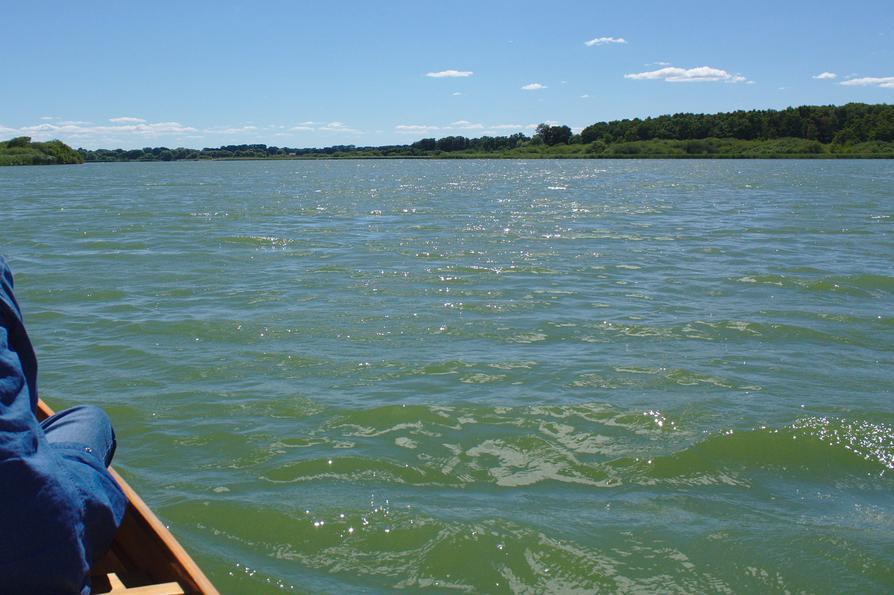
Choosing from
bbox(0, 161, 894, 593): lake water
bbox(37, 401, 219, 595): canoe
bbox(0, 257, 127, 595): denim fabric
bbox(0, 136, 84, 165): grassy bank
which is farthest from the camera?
bbox(0, 136, 84, 165): grassy bank

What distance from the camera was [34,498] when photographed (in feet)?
8.39

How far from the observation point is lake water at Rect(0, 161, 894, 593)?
497 centimetres

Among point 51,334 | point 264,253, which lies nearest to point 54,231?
point 264,253

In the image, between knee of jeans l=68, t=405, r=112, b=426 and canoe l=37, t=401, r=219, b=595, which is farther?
knee of jeans l=68, t=405, r=112, b=426

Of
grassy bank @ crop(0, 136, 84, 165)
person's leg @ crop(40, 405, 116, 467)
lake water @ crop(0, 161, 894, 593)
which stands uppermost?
grassy bank @ crop(0, 136, 84, 165)

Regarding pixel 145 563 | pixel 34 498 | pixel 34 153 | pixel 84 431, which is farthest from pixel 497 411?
pixel 34 153

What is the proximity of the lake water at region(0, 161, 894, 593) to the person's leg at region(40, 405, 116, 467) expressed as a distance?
1477 millimetres

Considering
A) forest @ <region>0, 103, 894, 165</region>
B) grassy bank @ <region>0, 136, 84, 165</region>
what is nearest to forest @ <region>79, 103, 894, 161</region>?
forest @ <region>0, 103, 894, 165</region>

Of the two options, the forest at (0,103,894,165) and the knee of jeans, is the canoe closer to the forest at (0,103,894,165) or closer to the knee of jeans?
the knee of jeans

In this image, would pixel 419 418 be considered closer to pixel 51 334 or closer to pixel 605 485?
pixel 605 485

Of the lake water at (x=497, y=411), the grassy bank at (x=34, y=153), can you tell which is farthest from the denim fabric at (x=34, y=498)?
the grassy bank at (x=34, y=153)

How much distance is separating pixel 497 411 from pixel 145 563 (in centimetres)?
421

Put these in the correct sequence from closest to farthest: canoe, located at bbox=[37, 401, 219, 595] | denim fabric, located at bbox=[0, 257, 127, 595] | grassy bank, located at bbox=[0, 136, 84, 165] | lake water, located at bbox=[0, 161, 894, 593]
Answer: denim fabric, located at bbox=[0, 257, 127, 595] < canoe, located at bbox=[37, 401, 219, 595] < lake water, located at bbox=[0, 161, 894, 593] < grassy bank, located at bbox=[0, 136, 84, 165]

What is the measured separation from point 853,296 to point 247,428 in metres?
10.1
